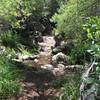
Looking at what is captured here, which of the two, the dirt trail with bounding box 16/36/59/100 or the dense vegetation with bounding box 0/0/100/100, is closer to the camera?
the dense vegetation with bounding box 0/0/100/100

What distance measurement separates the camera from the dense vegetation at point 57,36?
26.8 feet

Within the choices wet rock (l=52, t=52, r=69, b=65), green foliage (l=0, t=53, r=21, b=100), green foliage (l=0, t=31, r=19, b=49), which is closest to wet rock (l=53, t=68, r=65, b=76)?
wet rock (l=52, t=52, r=69, b=65)

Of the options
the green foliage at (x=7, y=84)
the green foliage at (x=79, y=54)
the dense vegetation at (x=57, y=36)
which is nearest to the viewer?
the dense vegetation at (x=57, y=36)

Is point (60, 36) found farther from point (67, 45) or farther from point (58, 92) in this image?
point (58, 92)

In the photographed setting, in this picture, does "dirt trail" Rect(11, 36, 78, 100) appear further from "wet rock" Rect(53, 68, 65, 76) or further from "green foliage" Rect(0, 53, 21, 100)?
"green foliage" Rect(0, 53, 21, 100)

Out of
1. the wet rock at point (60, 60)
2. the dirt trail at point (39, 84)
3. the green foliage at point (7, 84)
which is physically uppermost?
the green foliage at point (7, 84)

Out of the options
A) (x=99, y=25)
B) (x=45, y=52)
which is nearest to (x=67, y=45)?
(x=45, y=52)

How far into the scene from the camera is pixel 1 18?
15.8m

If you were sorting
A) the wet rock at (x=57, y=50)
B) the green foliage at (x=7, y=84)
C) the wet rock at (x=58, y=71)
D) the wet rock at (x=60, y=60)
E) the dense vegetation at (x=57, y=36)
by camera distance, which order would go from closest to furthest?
the dense vegetation at (x=57, y=36) < the green foliage at (x=7, y=84) < the wet rock at (x=58, y=71) < the wet rock at (x=60, y=60) < the wet rock at (x=57, y=50)

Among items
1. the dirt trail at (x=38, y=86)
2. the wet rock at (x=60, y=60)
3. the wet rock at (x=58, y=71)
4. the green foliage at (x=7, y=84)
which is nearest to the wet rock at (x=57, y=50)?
the wet rock at (x=60, y=60)

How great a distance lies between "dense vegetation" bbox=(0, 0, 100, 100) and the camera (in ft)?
26.8

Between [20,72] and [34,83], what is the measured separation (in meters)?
1.08

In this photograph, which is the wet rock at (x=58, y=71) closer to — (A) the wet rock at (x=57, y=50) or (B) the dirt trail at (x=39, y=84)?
(B) the dirt trail at (x=39, y=84)

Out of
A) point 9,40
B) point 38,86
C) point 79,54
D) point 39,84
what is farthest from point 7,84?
point 9,40
